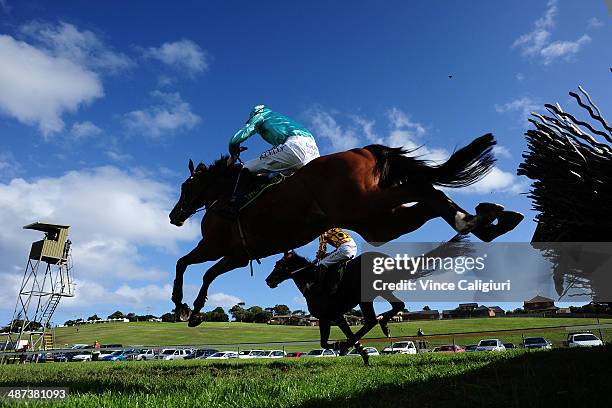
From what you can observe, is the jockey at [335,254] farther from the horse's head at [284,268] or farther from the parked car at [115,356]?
the parked car at [115,356]

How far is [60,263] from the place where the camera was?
36094 mm

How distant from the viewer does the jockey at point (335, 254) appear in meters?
9.23

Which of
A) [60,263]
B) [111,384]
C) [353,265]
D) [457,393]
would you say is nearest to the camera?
[457,393]

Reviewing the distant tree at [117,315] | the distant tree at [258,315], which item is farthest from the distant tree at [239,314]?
the distant tree at [117,315]

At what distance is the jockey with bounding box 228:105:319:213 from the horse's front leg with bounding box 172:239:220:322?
870 millimetres

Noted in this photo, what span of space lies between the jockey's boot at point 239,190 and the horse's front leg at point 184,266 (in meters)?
0.76

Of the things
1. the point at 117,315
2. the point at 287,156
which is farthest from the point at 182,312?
the point at 117,315

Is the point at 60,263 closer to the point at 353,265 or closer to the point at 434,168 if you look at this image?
the point at 353,265

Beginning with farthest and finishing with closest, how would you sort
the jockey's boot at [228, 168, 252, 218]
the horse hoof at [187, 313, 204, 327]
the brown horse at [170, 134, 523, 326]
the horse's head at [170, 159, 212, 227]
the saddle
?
1. the horse's head at [170, 159, 212, 227]
2. the horse hoof at [187, 313, 204, 327]
3. the jockey's boot at [228, 168, 252, 218]
4. the saddle
5. the brown horse at [170, 134, 523, 326]

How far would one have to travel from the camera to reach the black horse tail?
508cm

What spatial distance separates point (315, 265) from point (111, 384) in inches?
174

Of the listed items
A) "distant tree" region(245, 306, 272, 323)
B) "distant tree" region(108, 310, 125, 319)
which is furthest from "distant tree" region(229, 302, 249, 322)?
"distant tree" region(108, 310, 125, 319)

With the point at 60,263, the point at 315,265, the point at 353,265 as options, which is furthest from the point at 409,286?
the point at 60,263

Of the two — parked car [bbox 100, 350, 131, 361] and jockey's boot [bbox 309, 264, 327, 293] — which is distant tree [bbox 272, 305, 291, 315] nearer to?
parked car [bbox 100, 350, 131, 361]
